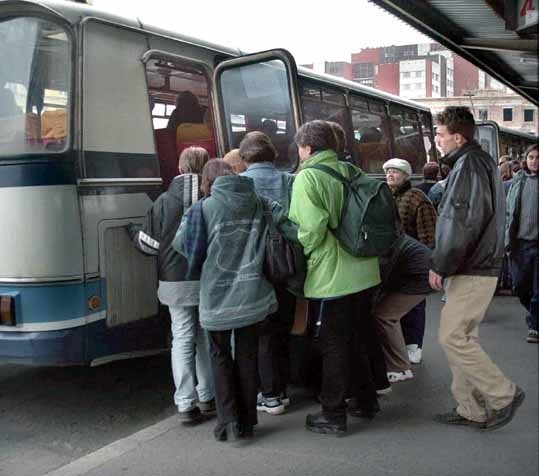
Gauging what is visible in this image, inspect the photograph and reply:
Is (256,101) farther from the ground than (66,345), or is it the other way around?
(256,101)

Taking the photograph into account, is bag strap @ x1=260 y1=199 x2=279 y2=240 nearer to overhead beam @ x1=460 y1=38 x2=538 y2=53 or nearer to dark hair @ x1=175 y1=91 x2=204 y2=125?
dark hair @ x1=175 y1=91 x2=204 y2=125

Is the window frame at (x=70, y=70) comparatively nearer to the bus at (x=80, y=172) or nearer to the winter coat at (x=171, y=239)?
the bus at (x=80, y=172)

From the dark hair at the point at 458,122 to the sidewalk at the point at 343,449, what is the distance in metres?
1.78

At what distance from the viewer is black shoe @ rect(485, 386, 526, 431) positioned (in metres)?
3.85

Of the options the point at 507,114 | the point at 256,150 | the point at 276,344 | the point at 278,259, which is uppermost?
the point at 507,114

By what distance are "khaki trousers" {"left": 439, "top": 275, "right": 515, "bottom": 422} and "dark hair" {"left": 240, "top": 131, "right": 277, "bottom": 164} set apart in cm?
143

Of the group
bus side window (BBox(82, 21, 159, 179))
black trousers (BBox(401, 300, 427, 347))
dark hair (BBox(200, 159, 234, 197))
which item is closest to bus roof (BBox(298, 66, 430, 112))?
bus side window (BBox(82, 21, 159, 179))

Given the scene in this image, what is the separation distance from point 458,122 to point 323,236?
3.38ft

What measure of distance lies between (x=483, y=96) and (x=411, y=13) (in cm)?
1979

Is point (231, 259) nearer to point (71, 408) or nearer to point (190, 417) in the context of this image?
point (190, 417)

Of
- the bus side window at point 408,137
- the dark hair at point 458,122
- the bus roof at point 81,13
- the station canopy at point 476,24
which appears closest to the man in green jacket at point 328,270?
the dark hair at point 458,122

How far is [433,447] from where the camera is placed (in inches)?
148

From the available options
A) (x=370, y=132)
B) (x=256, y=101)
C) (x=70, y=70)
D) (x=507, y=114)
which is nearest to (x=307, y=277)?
(x=70, y=70)

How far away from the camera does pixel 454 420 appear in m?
4.08
